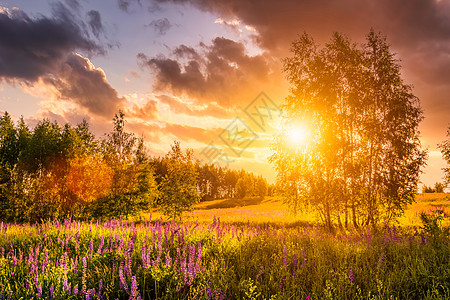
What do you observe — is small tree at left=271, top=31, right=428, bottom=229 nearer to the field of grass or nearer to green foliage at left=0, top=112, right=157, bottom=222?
the field of grass

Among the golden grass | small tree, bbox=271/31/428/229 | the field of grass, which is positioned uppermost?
small tree, bbox=271/31/428/229

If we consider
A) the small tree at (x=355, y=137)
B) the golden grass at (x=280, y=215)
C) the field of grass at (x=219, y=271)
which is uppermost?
the small tree at (x=355, y=137)

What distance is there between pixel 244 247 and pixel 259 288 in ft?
6.17

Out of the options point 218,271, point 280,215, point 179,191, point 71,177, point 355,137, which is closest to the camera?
point 218,271

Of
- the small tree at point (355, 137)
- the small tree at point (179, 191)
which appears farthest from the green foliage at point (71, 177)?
the small tree at point (355, 137)

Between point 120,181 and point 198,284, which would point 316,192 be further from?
point 120,181

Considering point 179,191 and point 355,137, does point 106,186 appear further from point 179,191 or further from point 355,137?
point 355,137

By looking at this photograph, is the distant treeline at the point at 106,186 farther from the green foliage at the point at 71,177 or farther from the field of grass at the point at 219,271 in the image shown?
the field of grass at the point at 219,271

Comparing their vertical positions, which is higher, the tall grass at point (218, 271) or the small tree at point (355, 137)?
the small tree at point (355, 137)

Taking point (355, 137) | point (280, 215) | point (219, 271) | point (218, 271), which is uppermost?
point (355, 137)

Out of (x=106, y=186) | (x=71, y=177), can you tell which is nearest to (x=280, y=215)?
(x=106, y=186)

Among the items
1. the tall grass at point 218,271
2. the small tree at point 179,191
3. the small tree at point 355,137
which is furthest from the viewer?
the small tree at point 179,191

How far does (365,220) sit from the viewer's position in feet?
44.1

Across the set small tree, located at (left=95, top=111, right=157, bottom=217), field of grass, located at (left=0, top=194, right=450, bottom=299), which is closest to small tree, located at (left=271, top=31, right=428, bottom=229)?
field of grass, located at (left=0, top=194, right=450, bottom=299)
